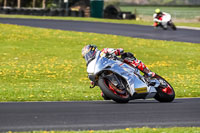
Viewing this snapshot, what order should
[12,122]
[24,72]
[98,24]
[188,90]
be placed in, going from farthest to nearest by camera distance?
[98,24]
[24,72]
[188,90]
[12,122]

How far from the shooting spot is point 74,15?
52.5 meters

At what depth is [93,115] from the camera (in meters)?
9.44

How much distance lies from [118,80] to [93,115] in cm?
154

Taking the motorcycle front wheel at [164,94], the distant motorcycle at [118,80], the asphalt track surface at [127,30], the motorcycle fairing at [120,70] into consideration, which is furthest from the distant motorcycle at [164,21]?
the motorcycle fairing at [120,70]

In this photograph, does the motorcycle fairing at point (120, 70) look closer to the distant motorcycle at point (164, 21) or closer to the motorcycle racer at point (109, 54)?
the motorcycle racer at point (109, 54)

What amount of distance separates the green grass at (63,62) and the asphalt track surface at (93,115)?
1.89m

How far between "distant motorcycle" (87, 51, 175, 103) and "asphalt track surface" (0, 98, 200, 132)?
0.24 metres

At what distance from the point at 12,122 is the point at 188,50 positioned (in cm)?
2067

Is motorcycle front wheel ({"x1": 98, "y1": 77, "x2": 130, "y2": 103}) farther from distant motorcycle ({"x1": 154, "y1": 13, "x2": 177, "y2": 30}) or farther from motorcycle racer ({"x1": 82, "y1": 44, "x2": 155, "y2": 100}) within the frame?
distant motorcycle ({"x1": 154, "y1": 13, "x2": 177, "y2": 30})

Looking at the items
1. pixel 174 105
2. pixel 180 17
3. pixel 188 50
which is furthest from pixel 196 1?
pixel 174 105

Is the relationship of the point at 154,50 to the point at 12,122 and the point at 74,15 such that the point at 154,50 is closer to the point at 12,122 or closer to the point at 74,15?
the point at 12,122

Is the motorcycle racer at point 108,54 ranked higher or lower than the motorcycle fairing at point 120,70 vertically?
higher

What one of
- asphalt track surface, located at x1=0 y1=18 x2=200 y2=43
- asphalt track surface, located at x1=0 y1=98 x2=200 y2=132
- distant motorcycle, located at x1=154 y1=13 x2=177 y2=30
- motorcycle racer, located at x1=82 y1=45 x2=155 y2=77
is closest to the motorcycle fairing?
motorcycle racer, located at x1=82 y1=45 x2=155 y2=77

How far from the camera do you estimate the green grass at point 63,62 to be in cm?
1391
